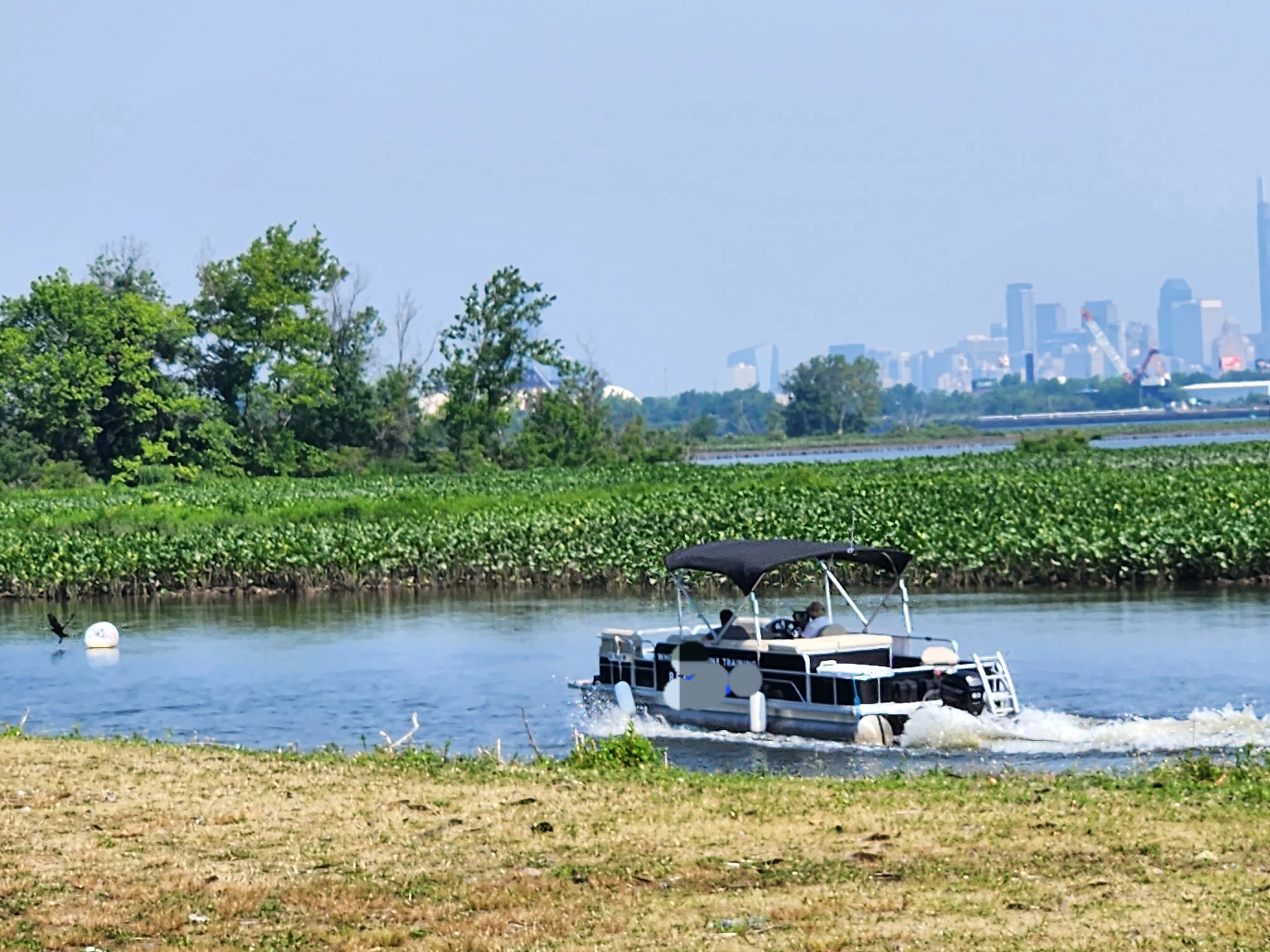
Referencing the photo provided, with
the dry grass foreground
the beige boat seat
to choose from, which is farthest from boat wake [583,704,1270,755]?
the dry grass foreground

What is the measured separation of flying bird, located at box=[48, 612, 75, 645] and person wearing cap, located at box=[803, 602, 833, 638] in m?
15.5

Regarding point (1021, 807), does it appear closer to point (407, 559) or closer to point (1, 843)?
point (1, 843)

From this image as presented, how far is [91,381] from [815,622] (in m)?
68.3

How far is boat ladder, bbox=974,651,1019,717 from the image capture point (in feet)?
66.3

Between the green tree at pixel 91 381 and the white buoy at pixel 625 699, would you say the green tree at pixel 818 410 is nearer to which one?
the green tree at pixel 91 381

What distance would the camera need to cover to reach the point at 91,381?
276ft

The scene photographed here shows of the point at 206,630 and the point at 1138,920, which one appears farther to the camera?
the point at 206,630

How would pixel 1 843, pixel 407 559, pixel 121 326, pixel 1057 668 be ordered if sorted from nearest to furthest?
1. pixel 1 843
2. pixel 1057 668
3. pixel 407 559
4. pixel 121 326

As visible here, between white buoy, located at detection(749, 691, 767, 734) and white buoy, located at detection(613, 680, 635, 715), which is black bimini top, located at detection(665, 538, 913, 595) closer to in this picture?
white buoy, located at detection(749, 691, 767, 734)

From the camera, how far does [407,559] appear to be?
41656 millimetres

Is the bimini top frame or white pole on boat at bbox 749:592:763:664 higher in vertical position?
the bimini top frame

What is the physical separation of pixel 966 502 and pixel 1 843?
112 feet

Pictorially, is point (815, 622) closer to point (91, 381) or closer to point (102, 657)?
point (102, 657)

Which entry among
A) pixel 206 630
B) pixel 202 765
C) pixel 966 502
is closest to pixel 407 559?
pixel 206 630
